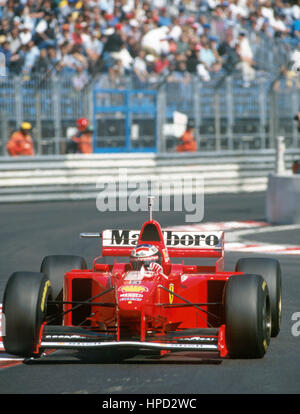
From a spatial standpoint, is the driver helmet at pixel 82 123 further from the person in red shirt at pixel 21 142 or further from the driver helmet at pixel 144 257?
the driver helmet at pixel 144 257

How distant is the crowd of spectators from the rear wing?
11.4m

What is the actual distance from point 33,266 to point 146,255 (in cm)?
435

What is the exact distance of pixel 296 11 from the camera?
80.5ft

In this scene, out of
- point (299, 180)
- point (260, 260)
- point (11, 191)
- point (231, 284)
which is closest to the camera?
point (231, 284)

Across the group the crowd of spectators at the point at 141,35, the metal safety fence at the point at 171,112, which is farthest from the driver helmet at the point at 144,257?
the metal safety fence at the point at 171,112

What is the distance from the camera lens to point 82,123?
18562 millimetres

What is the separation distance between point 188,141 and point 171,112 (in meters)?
0.73

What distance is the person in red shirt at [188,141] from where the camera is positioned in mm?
19594

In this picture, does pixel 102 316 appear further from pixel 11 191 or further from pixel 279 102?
pixel 279 102

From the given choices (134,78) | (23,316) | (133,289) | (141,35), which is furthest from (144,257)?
(141,35)

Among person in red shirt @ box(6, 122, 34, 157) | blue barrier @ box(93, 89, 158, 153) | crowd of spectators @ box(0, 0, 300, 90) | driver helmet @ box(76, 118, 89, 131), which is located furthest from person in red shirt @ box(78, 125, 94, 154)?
person in red shirt @ box(6, 122, 34, 157)

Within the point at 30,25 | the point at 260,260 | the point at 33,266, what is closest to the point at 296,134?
the point at 30,25

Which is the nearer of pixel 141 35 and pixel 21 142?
pixel 21 142

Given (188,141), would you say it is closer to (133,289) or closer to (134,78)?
(134,78)
